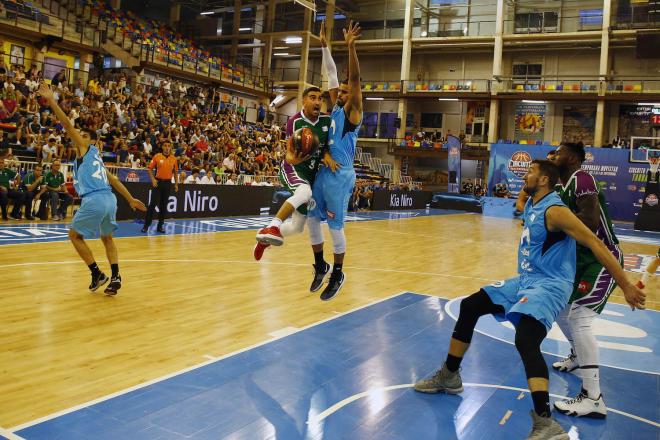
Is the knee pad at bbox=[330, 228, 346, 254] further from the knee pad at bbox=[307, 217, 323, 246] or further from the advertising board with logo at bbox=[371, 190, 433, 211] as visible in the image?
the advertising board with logo at bbox=[371, 190, 433, 211]

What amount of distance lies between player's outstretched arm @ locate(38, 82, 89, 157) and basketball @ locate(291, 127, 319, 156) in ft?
8.06

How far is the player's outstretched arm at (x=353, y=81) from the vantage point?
14.9ft

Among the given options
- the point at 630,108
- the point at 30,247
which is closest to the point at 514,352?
the point at 30,247

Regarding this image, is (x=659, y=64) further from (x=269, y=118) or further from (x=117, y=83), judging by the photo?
(x=117, y=83)

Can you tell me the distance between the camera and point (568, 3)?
32.8 meters

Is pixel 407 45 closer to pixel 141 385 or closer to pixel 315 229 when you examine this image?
pixel 315 229

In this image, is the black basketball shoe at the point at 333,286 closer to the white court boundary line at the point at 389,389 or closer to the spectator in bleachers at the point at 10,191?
the white court boundary line at the point at 389,389

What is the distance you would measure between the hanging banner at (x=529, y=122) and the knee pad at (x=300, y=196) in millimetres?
31874

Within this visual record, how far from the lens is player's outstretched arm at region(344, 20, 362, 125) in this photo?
4.55 m

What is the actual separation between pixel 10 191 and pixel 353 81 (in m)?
10.2

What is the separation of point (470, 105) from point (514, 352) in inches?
1292

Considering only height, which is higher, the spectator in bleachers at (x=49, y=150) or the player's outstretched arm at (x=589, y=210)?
the spectator in bleachers at (x=49, y=150)

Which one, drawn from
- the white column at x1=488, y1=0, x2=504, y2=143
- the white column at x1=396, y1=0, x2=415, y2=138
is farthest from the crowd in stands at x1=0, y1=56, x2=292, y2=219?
the white column at x1=488, y1=0, x2=504, y2=143

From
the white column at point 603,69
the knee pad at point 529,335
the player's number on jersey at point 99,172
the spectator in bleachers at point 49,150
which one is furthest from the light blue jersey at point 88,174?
the white column at point 603,69
